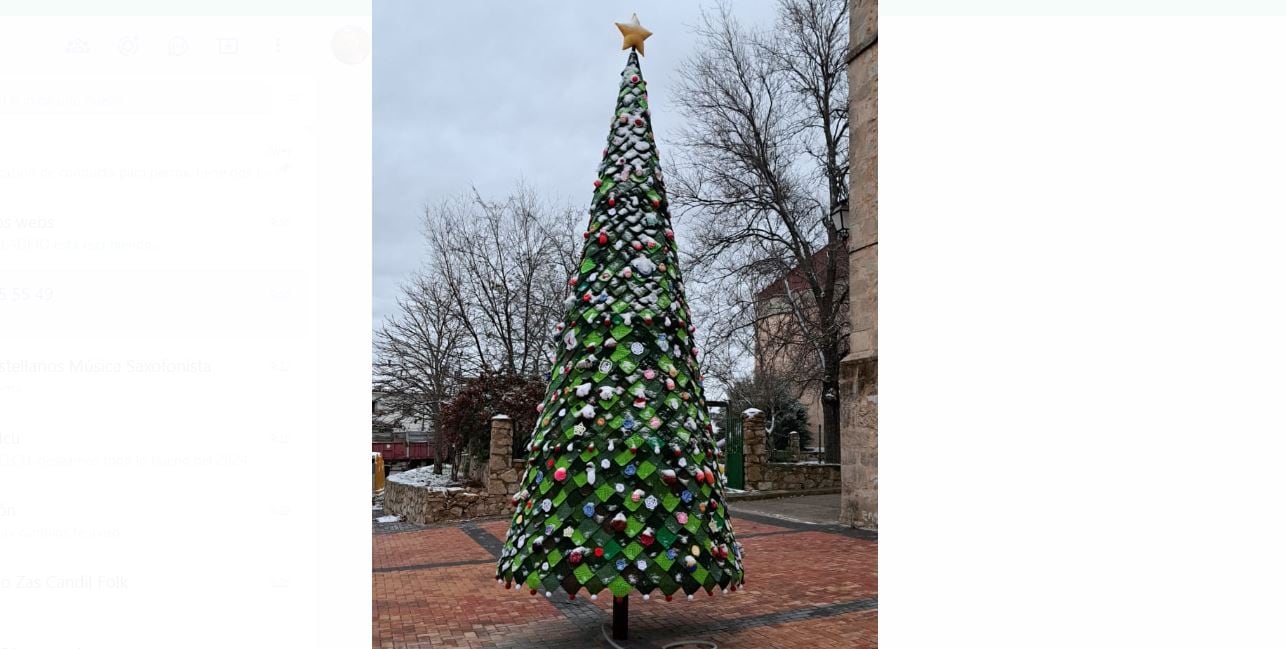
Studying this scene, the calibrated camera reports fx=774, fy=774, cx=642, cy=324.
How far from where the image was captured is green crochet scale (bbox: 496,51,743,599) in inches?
157

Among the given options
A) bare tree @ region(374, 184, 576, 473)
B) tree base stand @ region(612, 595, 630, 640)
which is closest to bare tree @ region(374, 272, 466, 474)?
bare tree @ region(374, 184, 576, 473)

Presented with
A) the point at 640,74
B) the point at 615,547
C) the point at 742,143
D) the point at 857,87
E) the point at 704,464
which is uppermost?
the point at 742,143

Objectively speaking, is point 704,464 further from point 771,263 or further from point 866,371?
point 771,263

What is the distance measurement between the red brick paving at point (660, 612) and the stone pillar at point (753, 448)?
677 cm

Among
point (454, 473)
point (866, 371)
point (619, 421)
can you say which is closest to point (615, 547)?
point (619, 421)

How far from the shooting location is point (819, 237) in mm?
16719

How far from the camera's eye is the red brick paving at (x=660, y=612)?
495cm

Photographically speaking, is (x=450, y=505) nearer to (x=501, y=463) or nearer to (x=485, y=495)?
(x=485, y=495)

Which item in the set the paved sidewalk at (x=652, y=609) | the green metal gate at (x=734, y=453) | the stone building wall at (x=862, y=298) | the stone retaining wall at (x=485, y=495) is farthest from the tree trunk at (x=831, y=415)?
the paved sidewalk at (x=652, y=609)

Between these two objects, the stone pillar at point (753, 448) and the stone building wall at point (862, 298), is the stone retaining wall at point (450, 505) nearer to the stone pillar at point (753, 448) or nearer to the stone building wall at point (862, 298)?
the stone pillar at point (753, 448)

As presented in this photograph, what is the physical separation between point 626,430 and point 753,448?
11481 millimetres

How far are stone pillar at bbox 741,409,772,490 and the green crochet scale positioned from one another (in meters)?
10.8

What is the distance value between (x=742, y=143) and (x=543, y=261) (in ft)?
19.4
